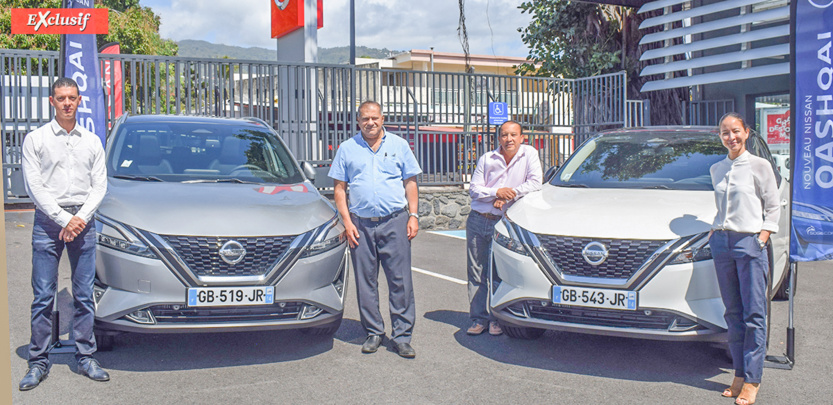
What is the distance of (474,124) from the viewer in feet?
44.2

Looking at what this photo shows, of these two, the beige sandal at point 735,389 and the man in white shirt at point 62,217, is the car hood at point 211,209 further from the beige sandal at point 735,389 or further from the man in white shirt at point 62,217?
the beige sandal at point 735,389

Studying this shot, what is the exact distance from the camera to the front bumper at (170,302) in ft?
14.9

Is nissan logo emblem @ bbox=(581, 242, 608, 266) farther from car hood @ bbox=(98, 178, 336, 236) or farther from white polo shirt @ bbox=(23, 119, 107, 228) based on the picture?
white polo shirt @ bbox=(23, 119, 107, 228)

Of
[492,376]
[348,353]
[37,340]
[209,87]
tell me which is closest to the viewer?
[37,340]

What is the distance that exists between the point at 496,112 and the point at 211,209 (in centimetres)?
878

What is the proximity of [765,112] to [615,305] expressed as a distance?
35.0 ft

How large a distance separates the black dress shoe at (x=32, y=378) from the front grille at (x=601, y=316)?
2.99 m

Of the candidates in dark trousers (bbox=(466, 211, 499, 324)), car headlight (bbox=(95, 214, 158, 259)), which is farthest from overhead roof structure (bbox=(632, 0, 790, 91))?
car headlight (bbox=(95, 214, 158, 259))

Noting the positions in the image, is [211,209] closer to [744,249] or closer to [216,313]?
[216,313]

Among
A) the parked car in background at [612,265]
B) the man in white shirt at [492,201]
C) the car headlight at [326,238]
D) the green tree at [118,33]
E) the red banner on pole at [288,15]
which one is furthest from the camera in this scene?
the green tree at [118,33]

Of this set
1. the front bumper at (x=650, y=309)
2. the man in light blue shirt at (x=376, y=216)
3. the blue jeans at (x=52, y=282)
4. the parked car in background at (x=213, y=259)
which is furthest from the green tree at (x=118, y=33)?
the front bumper at (x=650, y=309)

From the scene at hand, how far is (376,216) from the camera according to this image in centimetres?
530

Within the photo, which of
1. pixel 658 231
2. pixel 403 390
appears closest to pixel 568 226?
pixel 658 231

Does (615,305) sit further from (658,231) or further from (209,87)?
(209,87)
